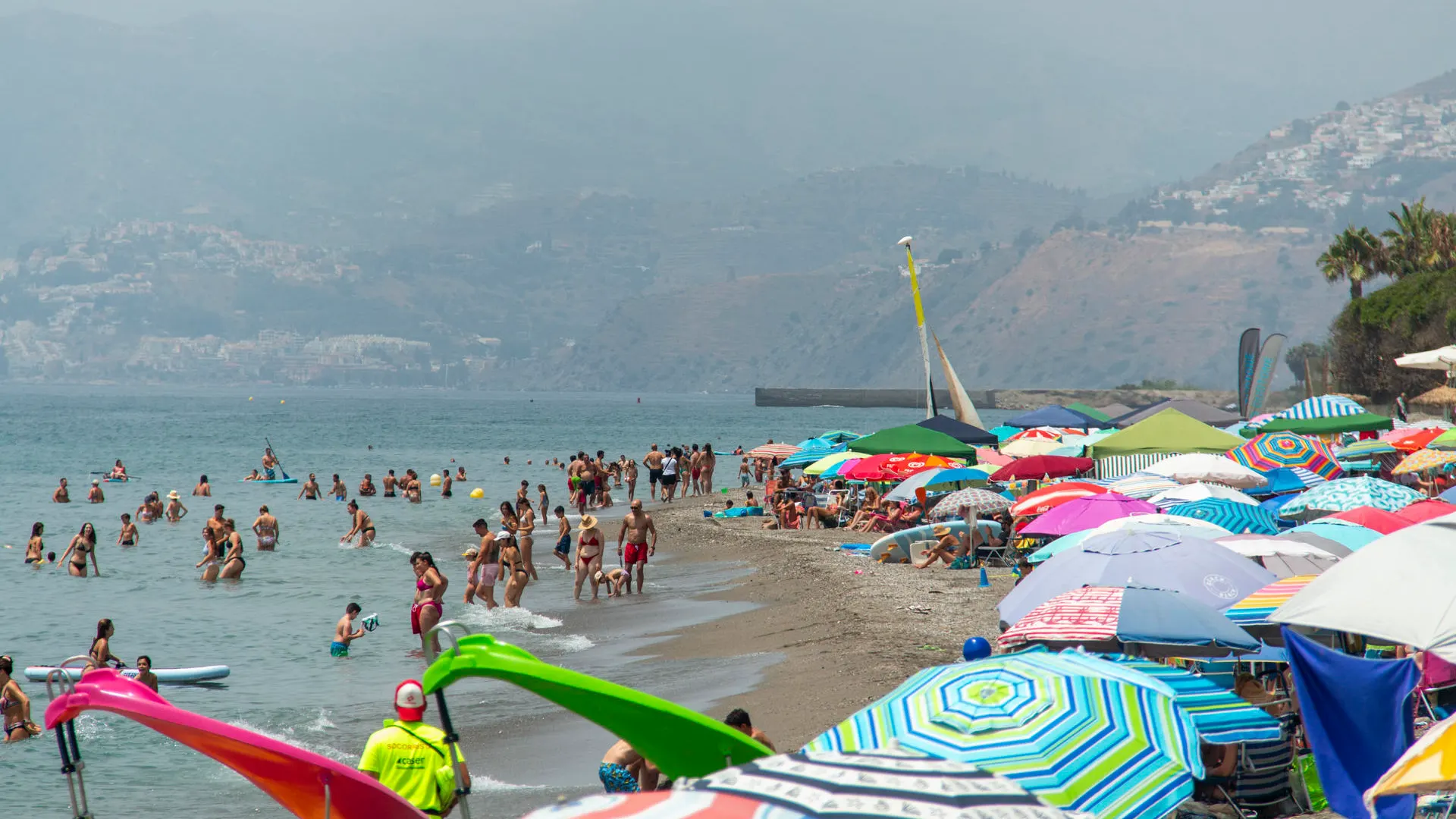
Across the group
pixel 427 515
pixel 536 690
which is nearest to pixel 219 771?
pixel 536 690

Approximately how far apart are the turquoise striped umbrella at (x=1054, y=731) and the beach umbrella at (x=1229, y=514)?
8573 mm

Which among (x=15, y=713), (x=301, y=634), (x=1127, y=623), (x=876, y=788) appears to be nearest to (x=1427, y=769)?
(x=876, y=788)

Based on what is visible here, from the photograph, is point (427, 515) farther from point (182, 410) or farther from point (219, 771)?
point (182, 410)

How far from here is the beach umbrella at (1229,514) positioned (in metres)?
14.3

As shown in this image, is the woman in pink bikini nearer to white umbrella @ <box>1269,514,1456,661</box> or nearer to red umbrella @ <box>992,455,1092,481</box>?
white umbrella @ <box>1269,514,1456,661</box>

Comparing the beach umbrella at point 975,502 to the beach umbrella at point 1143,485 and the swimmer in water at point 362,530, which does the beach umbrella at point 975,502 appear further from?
the swimmer in water at point 362,530

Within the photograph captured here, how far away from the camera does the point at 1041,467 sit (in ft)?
75.0

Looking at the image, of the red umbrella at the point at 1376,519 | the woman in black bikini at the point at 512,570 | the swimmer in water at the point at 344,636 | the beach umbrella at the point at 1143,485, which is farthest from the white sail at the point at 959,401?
the red umbrella at the point at 1376,519

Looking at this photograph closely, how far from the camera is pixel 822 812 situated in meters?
2.85

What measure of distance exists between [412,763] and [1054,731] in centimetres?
276

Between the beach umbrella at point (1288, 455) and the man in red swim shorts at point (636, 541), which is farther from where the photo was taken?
the beach umbrella at point (1288, 455)

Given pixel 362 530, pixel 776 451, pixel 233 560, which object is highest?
pixel 776 451

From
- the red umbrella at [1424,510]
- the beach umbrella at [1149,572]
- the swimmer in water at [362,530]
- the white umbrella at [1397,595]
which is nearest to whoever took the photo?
the white umbrella at [1397,595]

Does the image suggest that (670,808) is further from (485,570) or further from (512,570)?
(512,570)
